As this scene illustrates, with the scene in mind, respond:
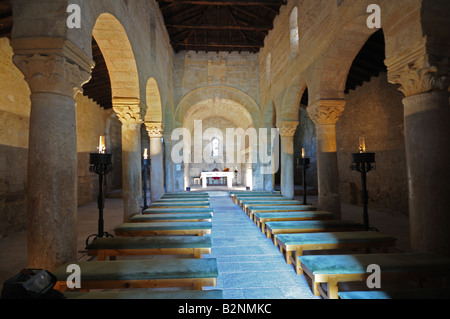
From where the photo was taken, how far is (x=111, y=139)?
1552 cm

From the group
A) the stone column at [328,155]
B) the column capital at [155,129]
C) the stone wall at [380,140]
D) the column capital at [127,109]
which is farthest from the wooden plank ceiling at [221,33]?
the column capital at [127,109]

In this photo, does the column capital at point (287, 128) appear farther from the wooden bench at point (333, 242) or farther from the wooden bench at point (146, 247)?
the wooden bench at point (146, 247)

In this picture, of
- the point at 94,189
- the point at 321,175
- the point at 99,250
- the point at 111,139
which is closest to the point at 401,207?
the point at 321,175

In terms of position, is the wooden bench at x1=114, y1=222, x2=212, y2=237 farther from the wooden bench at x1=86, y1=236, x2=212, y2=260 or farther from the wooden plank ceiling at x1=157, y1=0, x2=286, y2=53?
the wooden plank ceiling at x1=157, y1=0, x2=286, y2=53

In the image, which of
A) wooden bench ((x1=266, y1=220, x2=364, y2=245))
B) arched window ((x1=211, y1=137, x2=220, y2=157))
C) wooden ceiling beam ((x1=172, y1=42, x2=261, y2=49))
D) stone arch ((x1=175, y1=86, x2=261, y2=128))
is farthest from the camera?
arched window ((x1=211, y1=137, x2=220, y2=157))

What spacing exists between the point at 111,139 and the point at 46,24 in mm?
13186

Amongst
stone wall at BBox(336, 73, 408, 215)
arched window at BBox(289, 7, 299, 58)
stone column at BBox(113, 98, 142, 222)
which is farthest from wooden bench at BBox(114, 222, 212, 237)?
stone wall at BBox(336, 73, 408, 215)

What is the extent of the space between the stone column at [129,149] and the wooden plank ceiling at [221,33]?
315 centimetres

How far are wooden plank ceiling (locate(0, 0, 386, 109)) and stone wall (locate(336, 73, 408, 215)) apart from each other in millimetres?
799

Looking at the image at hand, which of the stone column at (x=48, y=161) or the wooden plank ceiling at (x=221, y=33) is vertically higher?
the wooden plank ceiling at (x=221, y=33)

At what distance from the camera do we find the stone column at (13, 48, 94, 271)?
3.13 metres

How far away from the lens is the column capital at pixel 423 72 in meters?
3.48

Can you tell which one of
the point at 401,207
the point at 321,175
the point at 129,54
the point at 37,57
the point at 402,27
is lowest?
the point at 401,207

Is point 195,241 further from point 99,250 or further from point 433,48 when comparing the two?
point 433,48
